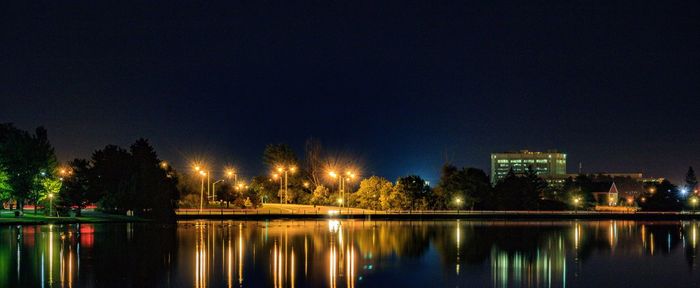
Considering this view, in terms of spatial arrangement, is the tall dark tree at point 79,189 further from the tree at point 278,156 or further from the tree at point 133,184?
the tree at point 278,156

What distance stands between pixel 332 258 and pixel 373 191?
71.4 metres

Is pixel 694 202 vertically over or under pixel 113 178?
under

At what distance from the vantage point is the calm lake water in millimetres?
34562

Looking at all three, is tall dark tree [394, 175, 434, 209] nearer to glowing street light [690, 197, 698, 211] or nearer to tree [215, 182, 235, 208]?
tree [215, 182, 235, 208]

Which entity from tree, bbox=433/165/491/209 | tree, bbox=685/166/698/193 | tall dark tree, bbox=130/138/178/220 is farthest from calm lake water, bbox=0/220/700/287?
tree, bbox=685/166/698/193

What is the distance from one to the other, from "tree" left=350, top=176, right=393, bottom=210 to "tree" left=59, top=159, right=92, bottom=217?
40.0 metres

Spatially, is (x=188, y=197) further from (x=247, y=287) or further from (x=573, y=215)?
(x=247, y=287)

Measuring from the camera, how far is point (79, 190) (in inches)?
3263

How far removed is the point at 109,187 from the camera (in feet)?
282

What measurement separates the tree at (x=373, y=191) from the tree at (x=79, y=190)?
4002 centimetres

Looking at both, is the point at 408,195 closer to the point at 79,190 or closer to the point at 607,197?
the point at 79,190

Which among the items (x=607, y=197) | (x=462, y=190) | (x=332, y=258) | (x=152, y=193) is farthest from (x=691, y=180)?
(x=332, y=258)

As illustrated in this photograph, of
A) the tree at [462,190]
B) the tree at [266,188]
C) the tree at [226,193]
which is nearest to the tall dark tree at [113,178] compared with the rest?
the tree at [226,193]

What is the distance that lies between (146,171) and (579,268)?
52.7 metres
